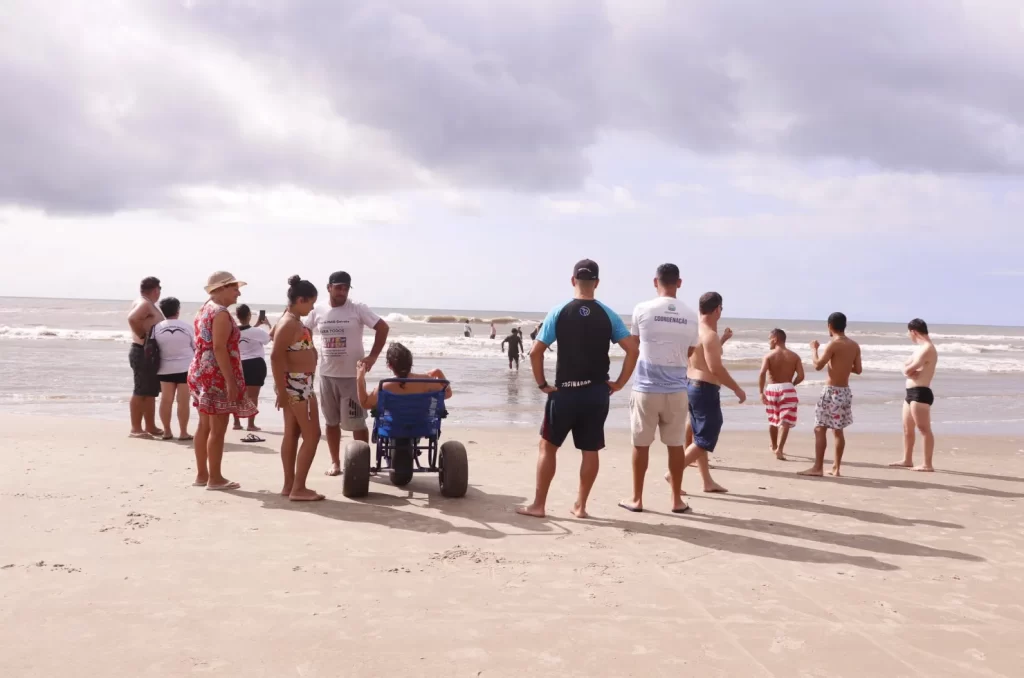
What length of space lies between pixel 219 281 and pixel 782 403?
6.37m

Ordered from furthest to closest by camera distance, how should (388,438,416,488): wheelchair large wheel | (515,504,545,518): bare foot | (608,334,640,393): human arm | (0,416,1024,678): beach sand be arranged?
(388,438,416,488): wheelchair large wheel < (515,504,545,518): bare foot < (608,334,640,393): human arm < (0,416,1024,678): beach sand

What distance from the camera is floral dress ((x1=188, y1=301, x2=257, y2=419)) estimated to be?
20.1 feet

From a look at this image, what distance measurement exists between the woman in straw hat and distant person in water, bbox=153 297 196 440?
2536 mm

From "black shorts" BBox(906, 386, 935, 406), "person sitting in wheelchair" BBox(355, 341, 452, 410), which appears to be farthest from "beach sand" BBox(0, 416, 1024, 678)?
"black shorts" BBox(906, 386, 935, 406)

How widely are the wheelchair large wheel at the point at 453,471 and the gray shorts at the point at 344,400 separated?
83 cm

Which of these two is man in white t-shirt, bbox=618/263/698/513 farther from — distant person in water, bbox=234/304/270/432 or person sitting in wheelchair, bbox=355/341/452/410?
distant person in water, bbox=234/304/270/432

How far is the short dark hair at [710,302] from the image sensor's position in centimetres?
639

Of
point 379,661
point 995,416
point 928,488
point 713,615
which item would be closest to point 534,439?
point 928,488

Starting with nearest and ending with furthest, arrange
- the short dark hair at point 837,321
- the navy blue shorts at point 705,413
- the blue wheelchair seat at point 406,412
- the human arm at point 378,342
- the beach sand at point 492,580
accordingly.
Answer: the beach sand at point 492,580
the blue wheelchair seat at point 406,412
the human arm at point 378,342
the navy blue shorts at point 705,413
the short dark hair at point 837,321

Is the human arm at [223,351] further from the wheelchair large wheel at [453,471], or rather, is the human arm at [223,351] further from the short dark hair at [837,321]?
the short dark hair at [837,321]

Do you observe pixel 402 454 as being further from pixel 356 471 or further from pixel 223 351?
pixel 223 351

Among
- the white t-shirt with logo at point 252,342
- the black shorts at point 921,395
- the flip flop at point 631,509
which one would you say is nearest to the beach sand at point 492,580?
the flip flop at point 631,509

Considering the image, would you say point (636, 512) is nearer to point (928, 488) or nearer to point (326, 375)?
point (326, 375)

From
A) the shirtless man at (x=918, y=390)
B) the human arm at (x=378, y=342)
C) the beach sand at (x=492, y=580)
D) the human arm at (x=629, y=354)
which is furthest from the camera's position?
the shirtless man at (x=918, y=390)
